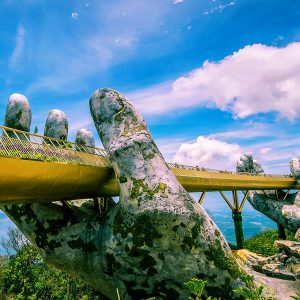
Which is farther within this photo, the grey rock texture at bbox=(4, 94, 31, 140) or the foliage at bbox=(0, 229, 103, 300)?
the foliage at bbox=(0, 229, 103, 300)

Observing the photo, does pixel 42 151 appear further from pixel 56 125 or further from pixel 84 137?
pixel 84 137

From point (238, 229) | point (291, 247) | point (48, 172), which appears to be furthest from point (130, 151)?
point (238, 229)

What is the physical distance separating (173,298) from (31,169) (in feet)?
14.1

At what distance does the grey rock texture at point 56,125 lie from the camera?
1046 centimetres

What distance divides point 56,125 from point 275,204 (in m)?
19.9

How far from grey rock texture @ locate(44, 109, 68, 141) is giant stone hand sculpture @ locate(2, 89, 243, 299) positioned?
2.70 metres

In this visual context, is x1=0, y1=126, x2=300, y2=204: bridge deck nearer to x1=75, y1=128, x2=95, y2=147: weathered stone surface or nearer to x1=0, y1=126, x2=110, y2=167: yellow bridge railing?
x1=0, y1=126, x2=110, y2=167: yellow bridge railing

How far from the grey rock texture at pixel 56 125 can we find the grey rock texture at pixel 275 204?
18727 mm

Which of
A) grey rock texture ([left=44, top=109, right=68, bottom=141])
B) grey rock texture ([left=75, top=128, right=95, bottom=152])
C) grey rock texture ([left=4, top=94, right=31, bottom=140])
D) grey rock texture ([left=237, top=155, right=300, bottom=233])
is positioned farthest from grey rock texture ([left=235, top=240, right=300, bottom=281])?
grey rock texture ([left=237, top=155, right=300, bottom=233])

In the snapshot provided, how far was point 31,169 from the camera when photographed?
635 cm

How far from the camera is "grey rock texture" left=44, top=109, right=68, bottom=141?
1046 cm

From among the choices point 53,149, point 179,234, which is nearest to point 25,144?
point 53,149

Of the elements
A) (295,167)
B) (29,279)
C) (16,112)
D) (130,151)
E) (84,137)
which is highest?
(16,112)

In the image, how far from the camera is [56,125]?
→ 10531 millimetres
